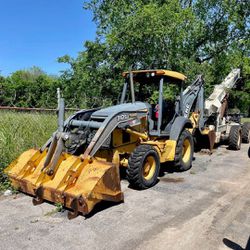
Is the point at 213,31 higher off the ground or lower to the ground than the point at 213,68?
higher

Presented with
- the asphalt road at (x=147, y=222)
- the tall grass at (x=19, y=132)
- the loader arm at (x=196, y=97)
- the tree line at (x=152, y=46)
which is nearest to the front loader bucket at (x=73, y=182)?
the asphalt road at (x=147, y=222)

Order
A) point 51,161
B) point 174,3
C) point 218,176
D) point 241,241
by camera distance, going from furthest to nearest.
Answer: point 174,3 < point 218,176 < point 51,161 < point 241,241

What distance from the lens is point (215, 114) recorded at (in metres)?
10.5

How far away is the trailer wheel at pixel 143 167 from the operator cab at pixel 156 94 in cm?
94

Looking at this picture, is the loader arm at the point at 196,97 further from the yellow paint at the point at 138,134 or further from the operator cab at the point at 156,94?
the yellow paint at the point at 138,134

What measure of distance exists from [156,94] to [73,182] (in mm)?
3965

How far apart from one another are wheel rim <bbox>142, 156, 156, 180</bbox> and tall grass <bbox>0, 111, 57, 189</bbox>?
2.59 m

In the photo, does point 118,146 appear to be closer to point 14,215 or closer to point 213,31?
point 14,215

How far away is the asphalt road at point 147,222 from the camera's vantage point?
3.97m

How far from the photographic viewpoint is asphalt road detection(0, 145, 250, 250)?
3.97 metres

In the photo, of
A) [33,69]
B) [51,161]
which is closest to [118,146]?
[51,161]

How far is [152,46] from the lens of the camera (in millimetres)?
13547

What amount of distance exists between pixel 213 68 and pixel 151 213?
1242 centimetres

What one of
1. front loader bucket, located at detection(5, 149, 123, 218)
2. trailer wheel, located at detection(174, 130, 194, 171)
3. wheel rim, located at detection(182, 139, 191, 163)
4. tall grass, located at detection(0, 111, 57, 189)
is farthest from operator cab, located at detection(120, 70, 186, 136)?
front loader bucket, located at detection(5, 149, 123, 218)
